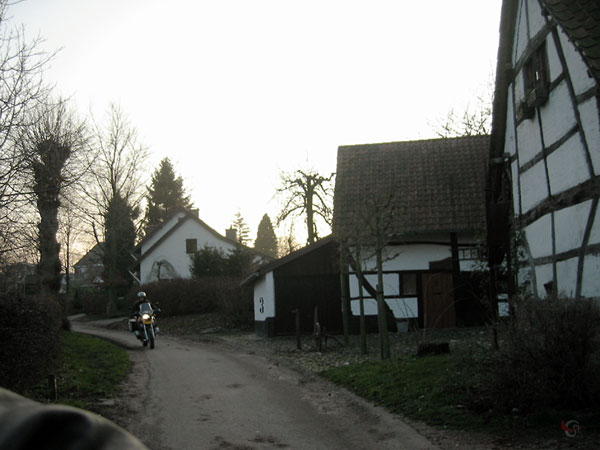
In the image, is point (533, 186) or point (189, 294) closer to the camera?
point (533, 186)

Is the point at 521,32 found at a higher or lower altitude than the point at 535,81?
higher

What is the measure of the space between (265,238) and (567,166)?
83975 millimetres

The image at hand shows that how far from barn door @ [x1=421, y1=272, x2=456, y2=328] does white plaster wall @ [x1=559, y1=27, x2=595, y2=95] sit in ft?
40.8

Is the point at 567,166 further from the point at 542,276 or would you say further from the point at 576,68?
the point at 542,276

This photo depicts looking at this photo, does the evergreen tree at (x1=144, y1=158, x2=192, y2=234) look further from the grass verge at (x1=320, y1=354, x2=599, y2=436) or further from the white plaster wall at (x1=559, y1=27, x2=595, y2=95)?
the white plaster wall at (x1=559, y1=27, x2=595, y2=95)

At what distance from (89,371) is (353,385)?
18.3ft

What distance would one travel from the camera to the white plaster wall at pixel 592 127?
371 inches

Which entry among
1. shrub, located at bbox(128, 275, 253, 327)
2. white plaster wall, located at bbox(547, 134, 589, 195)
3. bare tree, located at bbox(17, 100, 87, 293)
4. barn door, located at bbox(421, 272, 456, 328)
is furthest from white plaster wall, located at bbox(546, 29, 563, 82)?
shrub, located at bbox(128, 275, 253, 327)

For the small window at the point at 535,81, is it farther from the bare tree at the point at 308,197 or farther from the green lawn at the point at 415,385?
the bare tree at the point at 308,197

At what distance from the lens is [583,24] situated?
956cm

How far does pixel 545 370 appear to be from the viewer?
7406 millimetres

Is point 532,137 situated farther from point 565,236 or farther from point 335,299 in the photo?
point 335,299

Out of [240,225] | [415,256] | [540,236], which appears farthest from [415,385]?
[240,225]

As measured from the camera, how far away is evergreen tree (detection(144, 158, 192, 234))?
209 ft
